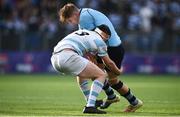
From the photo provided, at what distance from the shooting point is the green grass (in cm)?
1374

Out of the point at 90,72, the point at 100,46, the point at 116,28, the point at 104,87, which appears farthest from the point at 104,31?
A: the point at 116,28

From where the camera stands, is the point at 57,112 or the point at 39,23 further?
the point at 39,23

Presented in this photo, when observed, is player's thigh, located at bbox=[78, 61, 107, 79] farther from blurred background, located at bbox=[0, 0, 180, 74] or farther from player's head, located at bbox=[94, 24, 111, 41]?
blurred background, located at bbox=[0, 0, 180, 74]

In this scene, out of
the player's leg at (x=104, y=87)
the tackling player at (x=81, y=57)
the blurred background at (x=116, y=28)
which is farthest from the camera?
the blurred background at (x=116, y=28)

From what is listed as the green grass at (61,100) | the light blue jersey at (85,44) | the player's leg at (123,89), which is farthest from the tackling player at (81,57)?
the player's leg at (123,89)

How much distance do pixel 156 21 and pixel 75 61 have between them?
68.5 feet

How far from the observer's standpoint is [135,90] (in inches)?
878

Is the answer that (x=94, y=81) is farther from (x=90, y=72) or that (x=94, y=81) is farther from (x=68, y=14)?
(x=68, y=14)

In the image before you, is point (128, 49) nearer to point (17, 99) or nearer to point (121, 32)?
point (121, 32)

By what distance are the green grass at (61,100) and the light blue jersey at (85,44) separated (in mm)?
1183

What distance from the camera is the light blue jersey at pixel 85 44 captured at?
42.2 ft

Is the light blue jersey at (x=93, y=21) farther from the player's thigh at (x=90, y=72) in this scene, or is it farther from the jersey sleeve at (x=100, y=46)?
the player's thigh at (x=90, y=72)

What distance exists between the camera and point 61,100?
17.7 m

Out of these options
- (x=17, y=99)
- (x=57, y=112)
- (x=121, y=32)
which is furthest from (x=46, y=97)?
(x=121, y=32)
